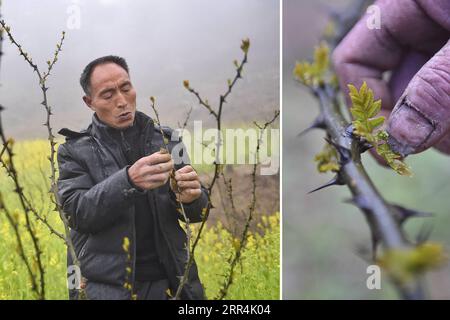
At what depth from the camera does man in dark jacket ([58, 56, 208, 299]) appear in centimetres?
230

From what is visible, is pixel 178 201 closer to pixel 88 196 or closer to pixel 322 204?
pixel 88 196

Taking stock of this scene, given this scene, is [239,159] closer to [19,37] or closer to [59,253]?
[59,253]

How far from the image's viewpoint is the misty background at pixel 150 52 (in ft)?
7.79

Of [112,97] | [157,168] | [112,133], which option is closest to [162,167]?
[157,168]

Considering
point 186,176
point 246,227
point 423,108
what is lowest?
point 246,227

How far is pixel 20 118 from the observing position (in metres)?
2.41

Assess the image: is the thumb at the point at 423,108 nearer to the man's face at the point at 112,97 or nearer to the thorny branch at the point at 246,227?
the thorny branch at the point at 246,227

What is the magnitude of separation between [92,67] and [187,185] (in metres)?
0.66

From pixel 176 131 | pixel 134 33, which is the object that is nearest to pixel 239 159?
pixel 176 131

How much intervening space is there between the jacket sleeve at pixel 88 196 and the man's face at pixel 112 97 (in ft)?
0.73

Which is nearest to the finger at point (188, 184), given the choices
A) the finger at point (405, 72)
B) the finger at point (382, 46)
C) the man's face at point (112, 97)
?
the man's face at point (112, 97)

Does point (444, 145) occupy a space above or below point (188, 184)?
above

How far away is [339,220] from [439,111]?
702 millimetres

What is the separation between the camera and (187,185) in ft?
7.67
